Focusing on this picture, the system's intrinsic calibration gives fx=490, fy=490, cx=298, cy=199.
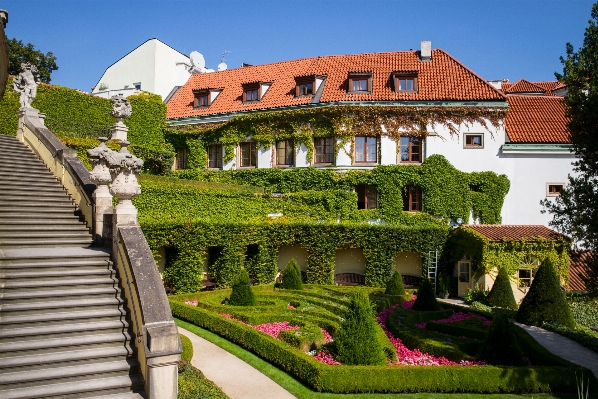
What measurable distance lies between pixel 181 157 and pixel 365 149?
14.2 m

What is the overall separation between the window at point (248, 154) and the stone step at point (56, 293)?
78.1ft

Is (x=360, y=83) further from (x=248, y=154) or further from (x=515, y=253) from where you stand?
(x=515, y=253)

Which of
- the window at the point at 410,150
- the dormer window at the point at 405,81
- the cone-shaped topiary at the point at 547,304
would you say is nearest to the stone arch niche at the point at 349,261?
the window at the point at 410,150

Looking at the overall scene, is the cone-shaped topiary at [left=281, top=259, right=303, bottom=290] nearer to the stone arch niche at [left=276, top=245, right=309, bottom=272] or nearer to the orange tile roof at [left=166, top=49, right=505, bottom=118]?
the stone arch niche at [left=276, top=245, right=309, bottom=272]

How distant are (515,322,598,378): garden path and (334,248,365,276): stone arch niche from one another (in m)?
12.3

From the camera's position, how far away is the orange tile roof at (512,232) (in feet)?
89.3

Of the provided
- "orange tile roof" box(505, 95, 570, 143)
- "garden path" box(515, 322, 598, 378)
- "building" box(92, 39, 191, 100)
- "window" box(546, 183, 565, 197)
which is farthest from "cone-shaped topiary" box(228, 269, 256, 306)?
"building" box(92, 39, 191, 100)

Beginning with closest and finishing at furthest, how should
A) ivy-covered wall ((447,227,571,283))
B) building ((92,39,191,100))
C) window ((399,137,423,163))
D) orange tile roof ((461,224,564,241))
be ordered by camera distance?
ivy-covered wall ((447,227,571,283))
orange tile roof ((461,224,564,241))
window ((399,137,423,163))
building ((92,39,191,100))

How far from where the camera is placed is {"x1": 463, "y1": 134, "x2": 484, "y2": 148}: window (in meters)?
31.6

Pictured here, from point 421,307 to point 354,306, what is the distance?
8.80 metres

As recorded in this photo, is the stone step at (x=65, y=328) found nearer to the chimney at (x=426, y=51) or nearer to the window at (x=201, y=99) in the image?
the window at (x=201, y=99)

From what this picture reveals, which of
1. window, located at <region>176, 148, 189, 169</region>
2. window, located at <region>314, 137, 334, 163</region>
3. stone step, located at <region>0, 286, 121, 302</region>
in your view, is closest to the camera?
stone step, located at <region>0, 286, 121, 302</region>

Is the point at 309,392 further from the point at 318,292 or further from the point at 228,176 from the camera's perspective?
the point at 228,176

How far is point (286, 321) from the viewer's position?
1775cm
